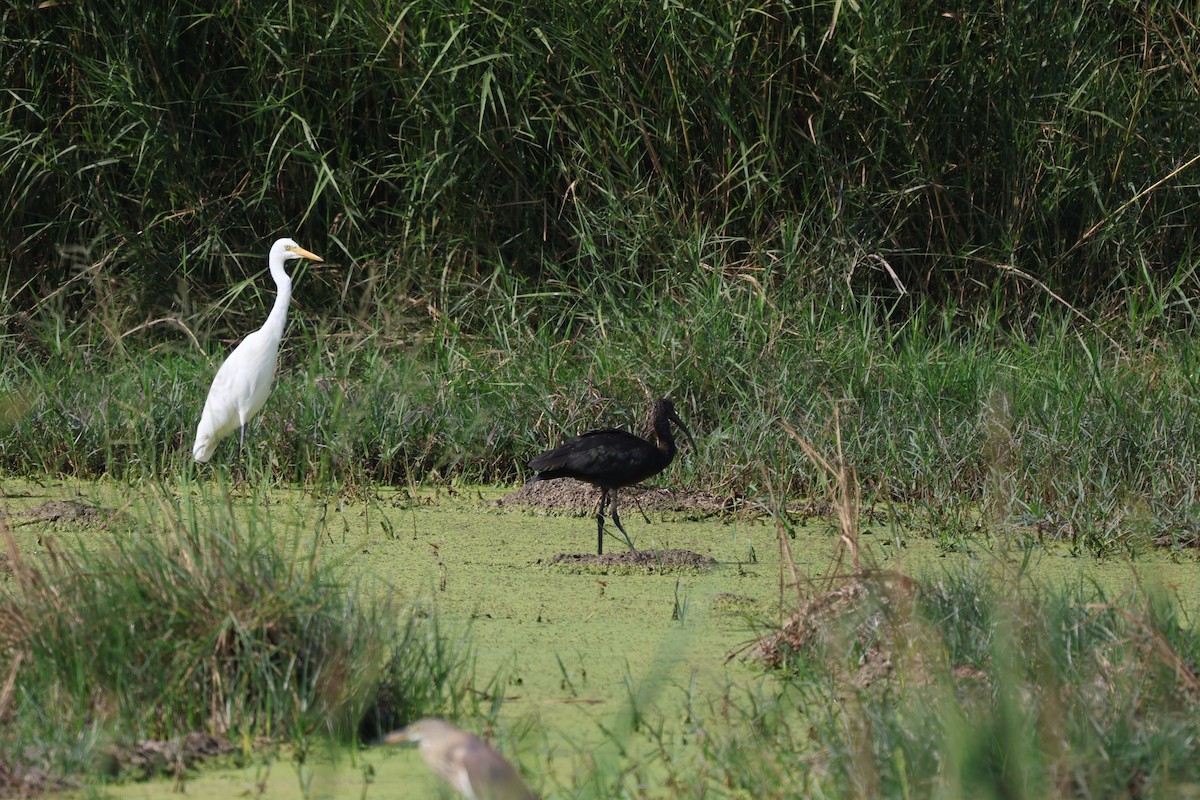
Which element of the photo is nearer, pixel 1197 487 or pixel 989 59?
pixel 1197 487

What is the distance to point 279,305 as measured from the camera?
557cm

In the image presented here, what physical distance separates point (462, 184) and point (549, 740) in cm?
421

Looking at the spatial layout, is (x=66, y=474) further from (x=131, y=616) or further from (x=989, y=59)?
(x=989, y=59)

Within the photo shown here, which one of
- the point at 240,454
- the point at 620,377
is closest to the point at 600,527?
the point at 620,377

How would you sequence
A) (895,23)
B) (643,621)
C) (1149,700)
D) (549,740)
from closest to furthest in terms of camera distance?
(1149,700), (549,740), (643,621), (895,23)

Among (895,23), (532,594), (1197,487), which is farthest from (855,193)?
(532,594)

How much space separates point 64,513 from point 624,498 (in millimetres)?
1762

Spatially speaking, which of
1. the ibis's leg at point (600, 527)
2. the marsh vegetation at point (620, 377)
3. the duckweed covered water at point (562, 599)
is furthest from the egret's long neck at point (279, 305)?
the ibis's leg at point (600, 527)

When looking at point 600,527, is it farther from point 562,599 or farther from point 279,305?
point 279,305

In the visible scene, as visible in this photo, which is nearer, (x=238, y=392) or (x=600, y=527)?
(x=600, y=527)

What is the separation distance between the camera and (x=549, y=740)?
264 cm

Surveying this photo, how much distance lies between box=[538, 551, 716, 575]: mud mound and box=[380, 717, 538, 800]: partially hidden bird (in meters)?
2.08

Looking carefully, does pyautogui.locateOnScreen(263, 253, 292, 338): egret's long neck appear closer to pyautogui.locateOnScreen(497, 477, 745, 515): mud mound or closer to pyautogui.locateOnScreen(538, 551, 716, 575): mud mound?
pyautogui.locateOnScreen(497, 477, 745, 515): mud mound

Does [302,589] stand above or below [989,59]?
below
